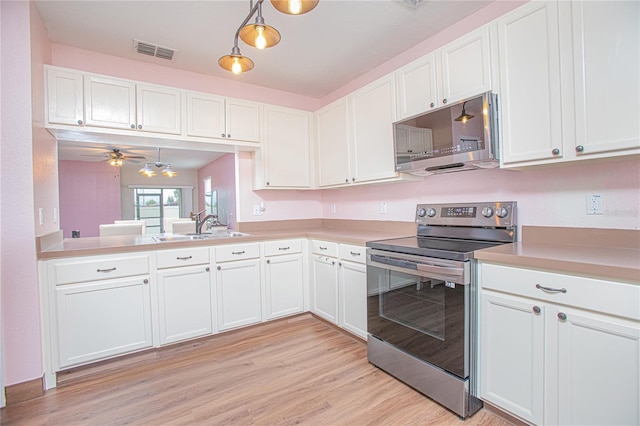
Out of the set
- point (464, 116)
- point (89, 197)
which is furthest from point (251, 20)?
point (89, 197)

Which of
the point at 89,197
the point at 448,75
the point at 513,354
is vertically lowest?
the point at 513,354

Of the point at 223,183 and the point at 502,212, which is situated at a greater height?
the point at 223,183

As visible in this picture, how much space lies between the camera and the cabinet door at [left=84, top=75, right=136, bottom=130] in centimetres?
237

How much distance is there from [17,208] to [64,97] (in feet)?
3.02

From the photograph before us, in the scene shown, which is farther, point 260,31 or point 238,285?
point 238,285

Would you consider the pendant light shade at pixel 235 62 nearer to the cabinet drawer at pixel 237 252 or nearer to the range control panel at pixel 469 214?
the cabinet drawer at pixel 237 252

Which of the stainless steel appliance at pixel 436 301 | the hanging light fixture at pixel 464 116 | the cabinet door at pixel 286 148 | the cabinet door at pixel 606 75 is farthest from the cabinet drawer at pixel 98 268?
the cabinet door at pixel 606 75

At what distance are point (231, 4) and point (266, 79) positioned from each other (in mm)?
1194

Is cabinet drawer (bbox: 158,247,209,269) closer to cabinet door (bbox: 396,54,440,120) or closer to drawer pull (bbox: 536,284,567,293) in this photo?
cabinet door (bbox: 396,54,440,120)

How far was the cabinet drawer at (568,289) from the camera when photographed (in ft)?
3.88

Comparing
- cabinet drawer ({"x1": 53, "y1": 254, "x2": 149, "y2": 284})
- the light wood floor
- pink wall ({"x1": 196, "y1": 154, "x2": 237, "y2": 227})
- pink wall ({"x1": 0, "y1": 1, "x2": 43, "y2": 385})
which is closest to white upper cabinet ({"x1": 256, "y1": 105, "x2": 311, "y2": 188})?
pink wall ({"x1": 196, "y1": 154, "x2": 237, "y2": 227})

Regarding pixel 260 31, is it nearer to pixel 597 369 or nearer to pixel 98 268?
pixel 98 268

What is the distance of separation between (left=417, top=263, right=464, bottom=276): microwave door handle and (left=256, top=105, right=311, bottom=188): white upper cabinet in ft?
6.29

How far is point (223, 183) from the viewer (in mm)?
3531
